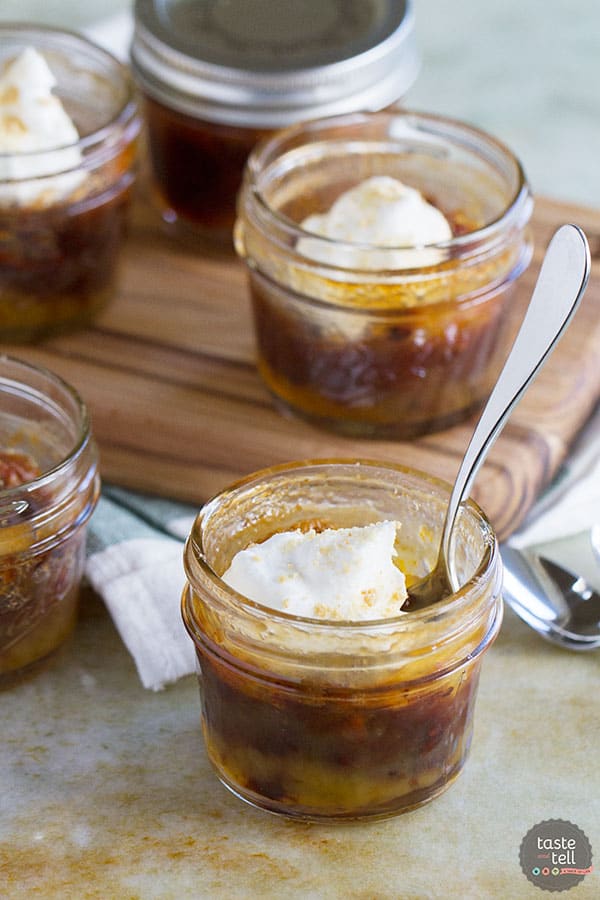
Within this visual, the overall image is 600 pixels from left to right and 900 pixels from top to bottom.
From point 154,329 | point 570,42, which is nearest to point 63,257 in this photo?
point 154,329

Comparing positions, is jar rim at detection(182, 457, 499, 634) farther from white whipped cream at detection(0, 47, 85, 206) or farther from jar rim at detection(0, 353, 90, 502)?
white whipped cream at detection(0, 47, 85, 206)

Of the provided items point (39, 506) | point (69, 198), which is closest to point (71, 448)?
point (39, 506)

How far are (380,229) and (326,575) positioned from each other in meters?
0.75

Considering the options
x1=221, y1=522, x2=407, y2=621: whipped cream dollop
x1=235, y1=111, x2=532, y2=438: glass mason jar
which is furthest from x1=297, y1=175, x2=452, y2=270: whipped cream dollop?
x1=221, y1=522, x2=407, y2=621: whipped cream dollop

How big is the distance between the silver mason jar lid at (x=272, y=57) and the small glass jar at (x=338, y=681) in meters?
1.06

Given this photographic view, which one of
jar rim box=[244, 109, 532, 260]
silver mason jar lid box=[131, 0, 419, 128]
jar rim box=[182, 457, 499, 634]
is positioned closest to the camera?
jar rim box=[182, 457, 499, 634]

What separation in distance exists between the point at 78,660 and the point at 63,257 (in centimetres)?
→ 79

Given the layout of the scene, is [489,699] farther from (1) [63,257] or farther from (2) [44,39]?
(2) [44,39]

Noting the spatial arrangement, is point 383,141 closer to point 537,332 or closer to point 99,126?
point 99,126

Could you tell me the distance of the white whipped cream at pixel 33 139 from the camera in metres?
2.16

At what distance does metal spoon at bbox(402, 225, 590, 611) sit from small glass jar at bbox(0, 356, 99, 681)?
0.45 meters

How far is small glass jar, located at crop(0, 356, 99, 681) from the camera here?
5.41ft

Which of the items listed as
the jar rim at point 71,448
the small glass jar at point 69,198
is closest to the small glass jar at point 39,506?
the jar rim at point 71,448

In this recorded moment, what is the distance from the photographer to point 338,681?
56.2 inches
